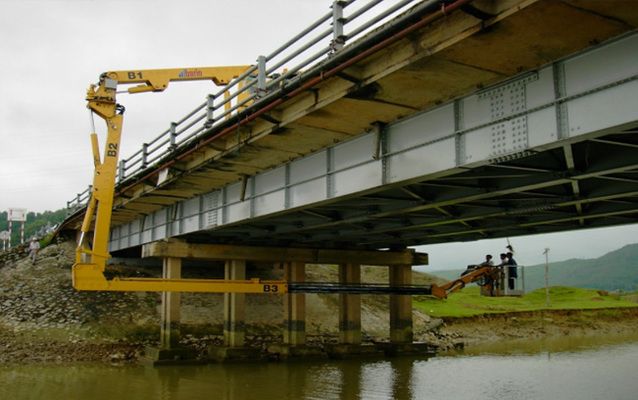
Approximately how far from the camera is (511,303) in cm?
5722

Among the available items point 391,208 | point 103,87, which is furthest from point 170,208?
point 391,208

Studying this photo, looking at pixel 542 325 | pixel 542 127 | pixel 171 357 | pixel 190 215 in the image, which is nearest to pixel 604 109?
pixel 542 127

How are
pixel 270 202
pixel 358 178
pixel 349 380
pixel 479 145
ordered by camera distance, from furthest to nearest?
pixel 349 380, pixel 270 202, pixel 358 178, pixel 479 145

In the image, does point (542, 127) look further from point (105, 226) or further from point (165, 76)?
point (165, 76)

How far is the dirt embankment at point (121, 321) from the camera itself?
94.0 ft

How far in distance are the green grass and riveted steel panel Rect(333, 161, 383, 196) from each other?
102ft

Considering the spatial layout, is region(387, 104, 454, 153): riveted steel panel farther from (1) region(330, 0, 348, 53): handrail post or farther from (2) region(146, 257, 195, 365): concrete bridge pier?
(2) region(146, 257, 195, 365): concrete bridge pier

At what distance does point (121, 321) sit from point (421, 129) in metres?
23.4

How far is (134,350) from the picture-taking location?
2889 centimetres

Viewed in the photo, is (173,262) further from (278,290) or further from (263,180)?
(263,180)

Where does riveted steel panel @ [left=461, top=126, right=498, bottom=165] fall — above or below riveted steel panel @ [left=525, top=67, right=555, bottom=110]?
below

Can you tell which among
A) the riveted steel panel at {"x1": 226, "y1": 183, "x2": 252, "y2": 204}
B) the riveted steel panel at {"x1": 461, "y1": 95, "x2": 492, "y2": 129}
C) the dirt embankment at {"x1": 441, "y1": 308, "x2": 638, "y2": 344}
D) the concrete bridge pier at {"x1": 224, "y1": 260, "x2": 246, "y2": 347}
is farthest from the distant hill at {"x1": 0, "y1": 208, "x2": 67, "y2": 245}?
the riveted steel panel at {"x1": 461, "y1": 95, "x2": 492, "y2": 129}

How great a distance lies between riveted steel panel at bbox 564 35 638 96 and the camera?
8.91 m

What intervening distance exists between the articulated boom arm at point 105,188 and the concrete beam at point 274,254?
16.6 feet
